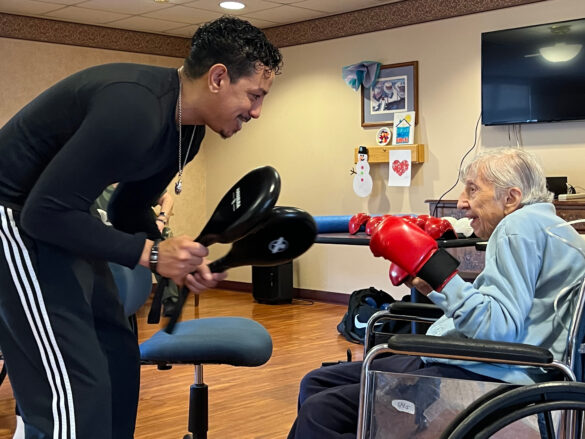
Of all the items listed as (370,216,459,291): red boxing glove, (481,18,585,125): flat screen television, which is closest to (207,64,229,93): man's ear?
(370,216,459,291): red boxing glove

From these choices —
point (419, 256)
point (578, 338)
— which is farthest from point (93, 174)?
point (578, 338)

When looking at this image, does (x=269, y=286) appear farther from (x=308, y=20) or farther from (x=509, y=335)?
(x=509, y=335)

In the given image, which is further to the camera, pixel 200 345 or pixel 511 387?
pixel 200 345

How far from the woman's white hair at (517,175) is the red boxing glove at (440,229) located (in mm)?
1073

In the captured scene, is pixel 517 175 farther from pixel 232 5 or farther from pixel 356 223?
pixel 232 5

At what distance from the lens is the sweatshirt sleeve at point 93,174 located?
5.19 feet

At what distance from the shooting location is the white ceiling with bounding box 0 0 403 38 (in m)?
6.65

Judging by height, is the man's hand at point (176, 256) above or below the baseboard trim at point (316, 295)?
above

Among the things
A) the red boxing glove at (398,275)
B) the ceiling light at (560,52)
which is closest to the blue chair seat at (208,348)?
the red boxing glove at (398,275)

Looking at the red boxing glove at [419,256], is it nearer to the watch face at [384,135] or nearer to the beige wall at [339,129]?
the beige wall at [339,129]

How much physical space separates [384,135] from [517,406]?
5.21 m

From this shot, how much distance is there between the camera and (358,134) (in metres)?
6.96

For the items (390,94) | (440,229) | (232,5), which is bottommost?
(440,229)

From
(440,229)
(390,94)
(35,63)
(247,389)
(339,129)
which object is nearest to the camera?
(440,229)
